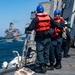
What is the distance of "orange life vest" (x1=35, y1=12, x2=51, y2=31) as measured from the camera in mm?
9359

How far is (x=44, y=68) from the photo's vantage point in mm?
9844

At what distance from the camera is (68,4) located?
28.5 meters

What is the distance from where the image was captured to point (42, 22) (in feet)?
30.8

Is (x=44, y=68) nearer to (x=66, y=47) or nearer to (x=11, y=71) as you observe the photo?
(x=11, y=71)

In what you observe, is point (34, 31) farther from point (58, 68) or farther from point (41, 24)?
point (58, 68)

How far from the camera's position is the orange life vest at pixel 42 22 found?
9.36 meters

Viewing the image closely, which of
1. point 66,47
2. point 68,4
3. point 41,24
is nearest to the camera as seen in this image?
point 41,24

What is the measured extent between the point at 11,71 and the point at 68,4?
19314 mm

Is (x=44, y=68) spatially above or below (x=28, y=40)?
below

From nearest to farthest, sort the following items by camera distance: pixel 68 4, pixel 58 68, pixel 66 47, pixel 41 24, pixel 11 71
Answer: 1. pixel 41 24
2. pixel 11 71
3. pixel 58 68
4. pixel 66 47
5. pixel 68 4

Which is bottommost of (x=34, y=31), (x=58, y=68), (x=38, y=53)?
(x=58, y=68)

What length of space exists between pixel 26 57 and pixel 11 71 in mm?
654

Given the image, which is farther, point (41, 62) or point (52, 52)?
point (52, 52)

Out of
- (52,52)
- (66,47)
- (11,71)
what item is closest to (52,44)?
(52,52)
